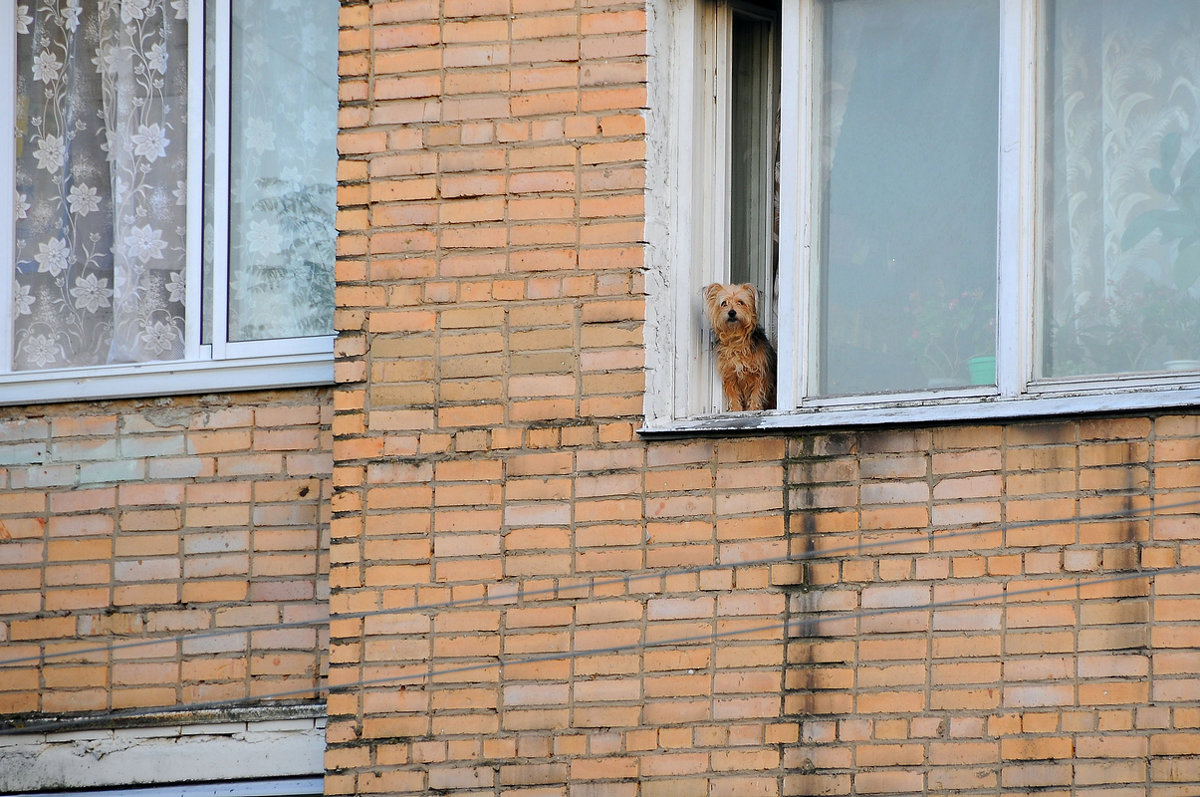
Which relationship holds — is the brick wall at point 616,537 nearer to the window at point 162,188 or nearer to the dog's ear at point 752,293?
the dog's ear at point 752,293

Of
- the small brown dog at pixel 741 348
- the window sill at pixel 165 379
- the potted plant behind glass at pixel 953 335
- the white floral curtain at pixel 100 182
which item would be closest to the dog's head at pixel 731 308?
the small brown dog at pixel 741 348

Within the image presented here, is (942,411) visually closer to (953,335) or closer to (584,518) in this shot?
(953,335)

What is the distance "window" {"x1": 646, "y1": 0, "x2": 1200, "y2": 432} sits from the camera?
17.3 ft

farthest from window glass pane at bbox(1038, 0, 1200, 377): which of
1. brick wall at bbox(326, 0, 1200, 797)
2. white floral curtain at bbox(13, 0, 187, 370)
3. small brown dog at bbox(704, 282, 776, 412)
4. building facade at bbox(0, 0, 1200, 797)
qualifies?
white floral curtain at bbox(13, 0, 187, 370)

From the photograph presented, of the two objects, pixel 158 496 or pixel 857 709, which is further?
pixel 158 496

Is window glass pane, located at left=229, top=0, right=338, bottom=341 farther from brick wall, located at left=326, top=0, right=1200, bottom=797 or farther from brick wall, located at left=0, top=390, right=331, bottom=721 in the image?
brick wall, located at left=326, top=0, right=1200, bottom=797

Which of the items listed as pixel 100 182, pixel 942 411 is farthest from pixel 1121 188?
pixel 100 182

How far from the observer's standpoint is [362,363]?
5.73 metres

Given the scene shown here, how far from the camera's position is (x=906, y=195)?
556cm

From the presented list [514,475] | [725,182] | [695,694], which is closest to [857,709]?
[695,694]

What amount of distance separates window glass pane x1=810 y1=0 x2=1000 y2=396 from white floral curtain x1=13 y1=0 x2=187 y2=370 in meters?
2.46

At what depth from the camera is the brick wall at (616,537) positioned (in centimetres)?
503

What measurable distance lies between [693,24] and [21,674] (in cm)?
327

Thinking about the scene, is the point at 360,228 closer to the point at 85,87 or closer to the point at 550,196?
the point at 550,196
